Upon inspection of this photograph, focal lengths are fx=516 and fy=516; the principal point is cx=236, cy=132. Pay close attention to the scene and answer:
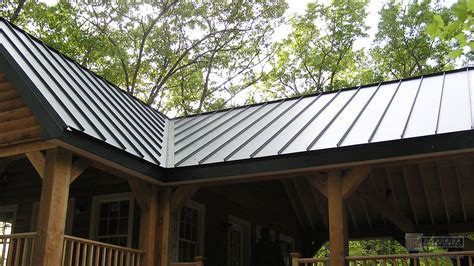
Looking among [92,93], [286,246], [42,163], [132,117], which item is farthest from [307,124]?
[286,246]

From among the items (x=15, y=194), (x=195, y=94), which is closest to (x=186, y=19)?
(x=195, y=94)

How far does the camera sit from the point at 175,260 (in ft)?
29.5

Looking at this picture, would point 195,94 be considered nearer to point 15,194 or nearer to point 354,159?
point 15,194

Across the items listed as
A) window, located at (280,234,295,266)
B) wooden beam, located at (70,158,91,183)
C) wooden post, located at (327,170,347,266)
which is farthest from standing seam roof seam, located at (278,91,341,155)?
window, located at (280,234,295,266)

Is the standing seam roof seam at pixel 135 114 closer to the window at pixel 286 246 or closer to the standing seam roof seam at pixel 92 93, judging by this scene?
the standing seam roof seam at pixel 92 93

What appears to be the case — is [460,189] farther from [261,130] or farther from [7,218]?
[7,218]

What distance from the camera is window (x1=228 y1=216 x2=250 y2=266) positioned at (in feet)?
36.9

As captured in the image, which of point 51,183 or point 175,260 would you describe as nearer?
point 51,183

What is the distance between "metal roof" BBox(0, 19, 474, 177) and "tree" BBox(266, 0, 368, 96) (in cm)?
1657

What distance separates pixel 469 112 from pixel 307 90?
21202 millimetres

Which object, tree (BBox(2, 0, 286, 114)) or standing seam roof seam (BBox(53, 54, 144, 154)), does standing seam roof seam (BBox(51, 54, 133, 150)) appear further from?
tree (BBox(2, 0, 286, 114))

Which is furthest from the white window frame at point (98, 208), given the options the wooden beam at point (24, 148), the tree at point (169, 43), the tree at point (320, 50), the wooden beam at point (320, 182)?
the tree at point (320, 50)

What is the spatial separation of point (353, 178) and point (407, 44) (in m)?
21.1

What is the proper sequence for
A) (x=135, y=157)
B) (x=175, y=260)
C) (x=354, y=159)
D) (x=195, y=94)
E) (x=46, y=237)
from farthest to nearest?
(x=195, y=94) < (x=175, y=260) < (x=135, y=157) < (x=354, y=159) < (x=46, y=237)
